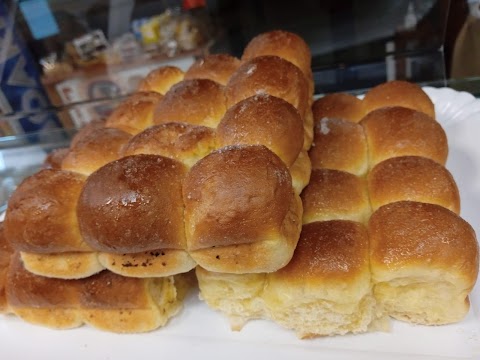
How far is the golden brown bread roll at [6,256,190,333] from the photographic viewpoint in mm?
1090

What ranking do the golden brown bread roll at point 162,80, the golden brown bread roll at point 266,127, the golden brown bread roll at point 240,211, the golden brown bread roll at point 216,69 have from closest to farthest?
the golden brown bread roll at point 240,211
the golden brown bread roll at point 266,127
the golden brown bread roll at point 216,69
the golden brown bread roll at point 162,80

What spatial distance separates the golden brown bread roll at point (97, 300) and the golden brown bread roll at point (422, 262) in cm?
50

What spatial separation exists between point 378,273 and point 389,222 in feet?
0.37

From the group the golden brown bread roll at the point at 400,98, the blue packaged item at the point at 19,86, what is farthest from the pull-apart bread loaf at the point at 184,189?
the blue packaged item at the point at 19,86

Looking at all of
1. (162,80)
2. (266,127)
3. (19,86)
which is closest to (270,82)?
(266,127)

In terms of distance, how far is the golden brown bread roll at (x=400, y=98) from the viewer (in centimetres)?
134

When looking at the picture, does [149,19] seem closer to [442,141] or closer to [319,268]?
[442,141]

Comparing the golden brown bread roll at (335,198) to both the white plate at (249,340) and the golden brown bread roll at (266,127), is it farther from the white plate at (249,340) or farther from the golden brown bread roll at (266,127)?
the white plate at (249,340)

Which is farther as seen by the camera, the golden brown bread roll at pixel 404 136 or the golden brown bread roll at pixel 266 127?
the golden brown bread roll at pixel 404 136

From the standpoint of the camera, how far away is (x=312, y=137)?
1242 mm

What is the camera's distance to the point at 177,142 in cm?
102

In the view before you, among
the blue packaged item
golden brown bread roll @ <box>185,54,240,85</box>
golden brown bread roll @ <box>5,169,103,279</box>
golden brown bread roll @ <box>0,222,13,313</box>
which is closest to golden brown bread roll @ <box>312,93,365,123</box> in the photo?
golden brown bread roll @ <box>185,54,240,85</box>

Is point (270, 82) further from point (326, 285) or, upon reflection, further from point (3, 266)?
point (3, 266)

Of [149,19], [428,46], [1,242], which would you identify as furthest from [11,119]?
[428,46]
